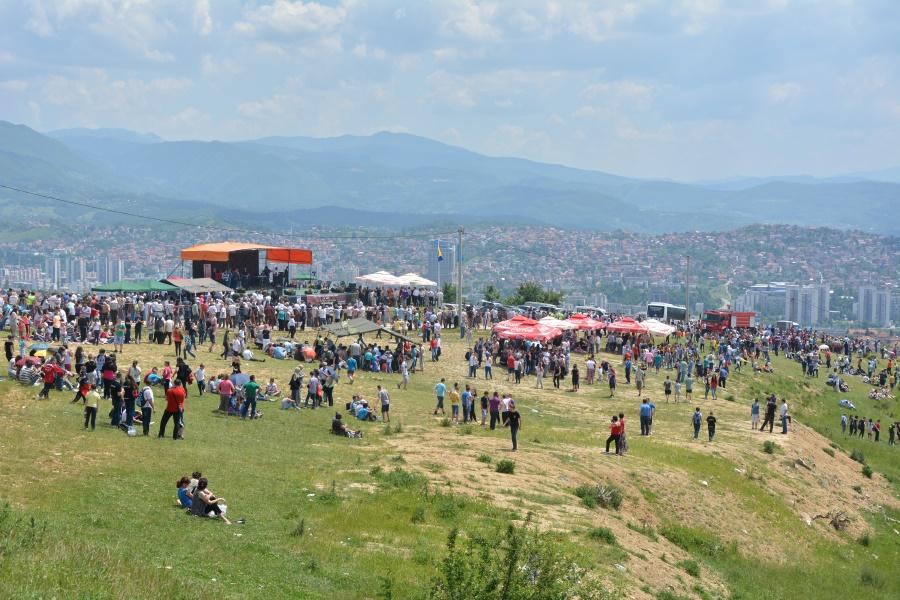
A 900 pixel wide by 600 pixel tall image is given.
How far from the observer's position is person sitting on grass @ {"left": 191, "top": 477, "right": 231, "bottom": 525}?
56.6ft

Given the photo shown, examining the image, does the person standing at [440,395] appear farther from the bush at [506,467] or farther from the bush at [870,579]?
the bush at [870,579]

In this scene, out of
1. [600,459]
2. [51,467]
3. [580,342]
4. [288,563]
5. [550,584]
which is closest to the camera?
[550,584]

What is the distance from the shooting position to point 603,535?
2031cm

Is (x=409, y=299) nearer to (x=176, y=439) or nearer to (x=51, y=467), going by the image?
(x=176, y=439)

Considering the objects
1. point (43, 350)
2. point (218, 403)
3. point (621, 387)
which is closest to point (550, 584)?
point (218, 403)

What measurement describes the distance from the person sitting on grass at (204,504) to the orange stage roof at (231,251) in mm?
39153

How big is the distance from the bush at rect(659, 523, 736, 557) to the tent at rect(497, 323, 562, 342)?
1870cm

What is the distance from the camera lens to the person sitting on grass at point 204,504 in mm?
17250

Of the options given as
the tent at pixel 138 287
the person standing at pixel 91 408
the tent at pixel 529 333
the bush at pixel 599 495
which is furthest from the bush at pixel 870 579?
the tent at pixel 138 287

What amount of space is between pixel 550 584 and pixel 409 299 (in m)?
41.6

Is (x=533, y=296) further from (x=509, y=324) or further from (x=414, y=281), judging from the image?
(x=509, y=324)

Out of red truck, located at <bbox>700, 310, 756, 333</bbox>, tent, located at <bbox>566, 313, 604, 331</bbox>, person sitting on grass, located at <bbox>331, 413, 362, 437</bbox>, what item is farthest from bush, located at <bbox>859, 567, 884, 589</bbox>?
red truck, located at <bbox>700, 310, 756, 333</bbox>

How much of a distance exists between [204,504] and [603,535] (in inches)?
314

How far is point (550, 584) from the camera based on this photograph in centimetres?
1354
